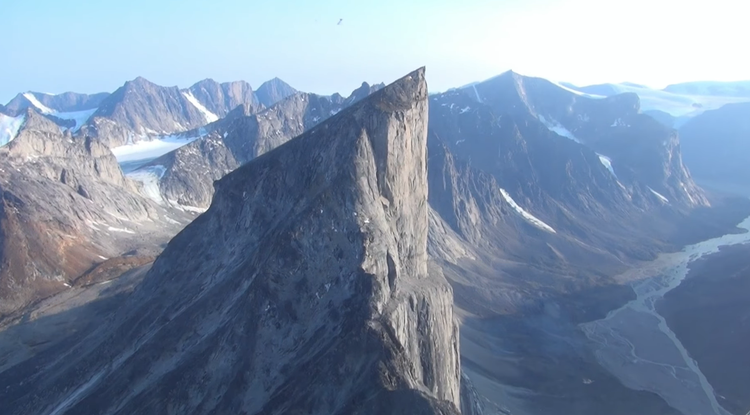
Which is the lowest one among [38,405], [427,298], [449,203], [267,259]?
[449,203]

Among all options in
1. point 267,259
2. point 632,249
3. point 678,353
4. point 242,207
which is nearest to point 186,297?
point 242,207

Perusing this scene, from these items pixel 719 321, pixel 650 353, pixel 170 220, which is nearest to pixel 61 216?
pixel 170 220

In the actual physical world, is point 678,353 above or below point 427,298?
below

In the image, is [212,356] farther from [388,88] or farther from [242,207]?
[388,88]

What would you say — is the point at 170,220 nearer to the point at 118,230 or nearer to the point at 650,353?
the point at 118,230

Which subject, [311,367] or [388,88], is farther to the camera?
[388,88]

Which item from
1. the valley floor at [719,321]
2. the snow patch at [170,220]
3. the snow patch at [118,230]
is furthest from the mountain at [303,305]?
the snow patch at [170,220]
